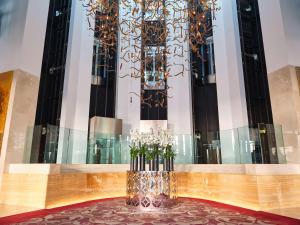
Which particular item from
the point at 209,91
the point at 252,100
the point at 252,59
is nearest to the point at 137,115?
the point at 209,91

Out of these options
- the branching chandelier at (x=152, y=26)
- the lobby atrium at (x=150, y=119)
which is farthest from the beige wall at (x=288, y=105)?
the branching chandelier at (x=152, y=26)

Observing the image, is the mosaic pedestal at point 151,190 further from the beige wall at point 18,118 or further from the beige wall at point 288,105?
the beige wall at point 288,105

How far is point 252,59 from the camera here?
988 cm

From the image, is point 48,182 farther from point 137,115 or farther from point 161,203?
point 137,115

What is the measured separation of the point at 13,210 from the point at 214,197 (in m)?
4.32

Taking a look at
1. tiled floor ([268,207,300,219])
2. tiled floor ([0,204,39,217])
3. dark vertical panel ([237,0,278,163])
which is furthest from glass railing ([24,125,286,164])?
dark vertical panel ([237,0,278,163])

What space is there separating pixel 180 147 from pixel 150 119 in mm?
3090

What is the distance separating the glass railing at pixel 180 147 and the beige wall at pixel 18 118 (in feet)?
0.56

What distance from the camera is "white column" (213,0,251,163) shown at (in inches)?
347

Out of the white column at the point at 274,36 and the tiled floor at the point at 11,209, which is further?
the white column at the point at 274,36

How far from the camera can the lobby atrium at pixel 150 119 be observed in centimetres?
423

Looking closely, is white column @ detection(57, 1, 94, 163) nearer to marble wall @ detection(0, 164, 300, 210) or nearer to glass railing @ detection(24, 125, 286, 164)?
glass railing @ detection(24, 125, 286, 164)

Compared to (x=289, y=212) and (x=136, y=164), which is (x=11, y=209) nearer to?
(x=136, y=164)

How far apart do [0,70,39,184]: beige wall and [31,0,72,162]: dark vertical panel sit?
9.94 feet
